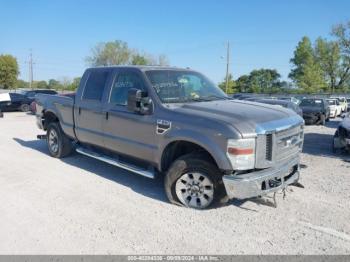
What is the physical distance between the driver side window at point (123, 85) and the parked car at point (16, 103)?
65.9ft

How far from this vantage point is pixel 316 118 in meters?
18.3

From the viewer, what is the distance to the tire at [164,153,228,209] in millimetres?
4660

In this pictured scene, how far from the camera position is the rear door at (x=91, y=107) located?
6316 millimetres

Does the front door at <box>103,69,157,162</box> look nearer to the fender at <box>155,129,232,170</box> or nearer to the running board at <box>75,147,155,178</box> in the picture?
the running board at <box>75,147,155,178</box>

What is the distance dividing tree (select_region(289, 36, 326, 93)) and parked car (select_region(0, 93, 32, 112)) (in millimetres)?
51930

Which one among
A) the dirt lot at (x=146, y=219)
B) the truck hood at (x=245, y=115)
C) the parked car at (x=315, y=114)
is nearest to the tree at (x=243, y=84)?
the parked car at (x=315, y=114)

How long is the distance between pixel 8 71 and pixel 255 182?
7506 cm

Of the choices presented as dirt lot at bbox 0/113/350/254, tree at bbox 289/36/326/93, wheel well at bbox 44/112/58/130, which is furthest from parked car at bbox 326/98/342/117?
tree at bbox 289/36/326/93

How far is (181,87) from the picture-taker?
224 inches

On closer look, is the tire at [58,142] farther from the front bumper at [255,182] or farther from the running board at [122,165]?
the front bumper at [255,182]

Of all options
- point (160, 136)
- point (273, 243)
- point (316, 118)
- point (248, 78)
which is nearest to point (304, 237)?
point (273, 243)

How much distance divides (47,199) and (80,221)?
1.10 m

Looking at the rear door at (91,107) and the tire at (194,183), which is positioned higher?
the rear door at (91,107)

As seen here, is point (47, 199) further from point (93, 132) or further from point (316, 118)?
point (316, 118)
